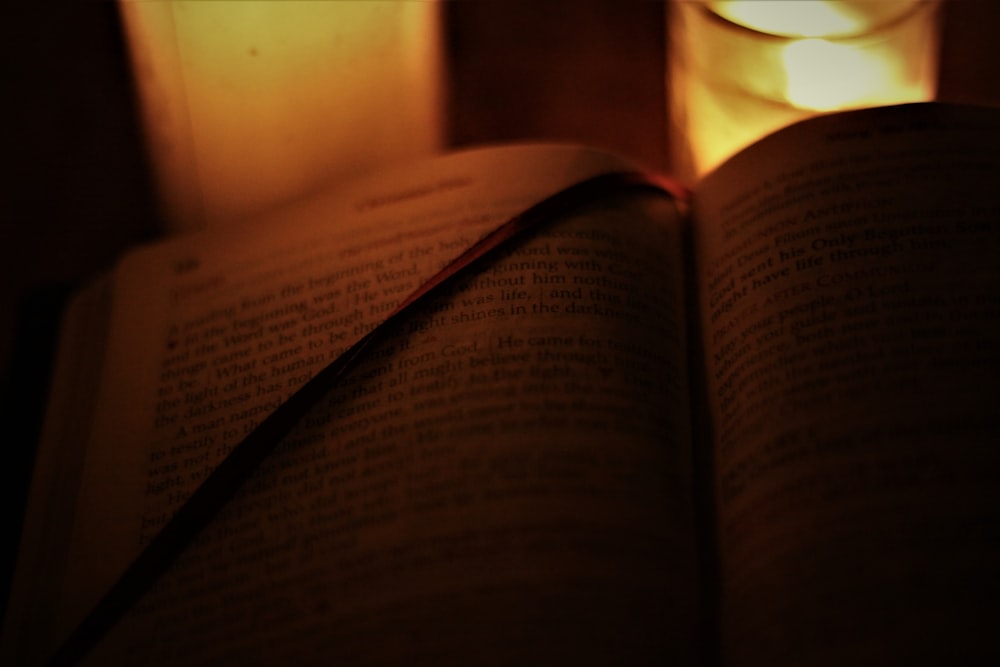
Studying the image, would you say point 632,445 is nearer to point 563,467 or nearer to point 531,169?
point 563,467

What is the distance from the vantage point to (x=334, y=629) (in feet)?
1.70

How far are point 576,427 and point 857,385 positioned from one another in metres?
0.14

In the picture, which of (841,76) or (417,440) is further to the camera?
(841,76)

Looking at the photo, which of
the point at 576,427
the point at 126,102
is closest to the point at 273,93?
the point at 126,102

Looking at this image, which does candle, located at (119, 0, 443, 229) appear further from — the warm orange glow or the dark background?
the warm orange glow

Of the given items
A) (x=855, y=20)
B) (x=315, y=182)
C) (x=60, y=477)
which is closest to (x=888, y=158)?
(x=855, y=20)

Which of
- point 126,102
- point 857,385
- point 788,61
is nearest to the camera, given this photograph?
point 857,385

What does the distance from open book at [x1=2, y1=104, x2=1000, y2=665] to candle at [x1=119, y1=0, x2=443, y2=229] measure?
8cm

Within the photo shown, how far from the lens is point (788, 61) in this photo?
68cm

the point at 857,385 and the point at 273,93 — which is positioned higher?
the point at 273,93

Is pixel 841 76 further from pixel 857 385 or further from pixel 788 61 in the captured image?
pixel 857 385

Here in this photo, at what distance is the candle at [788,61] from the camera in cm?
68

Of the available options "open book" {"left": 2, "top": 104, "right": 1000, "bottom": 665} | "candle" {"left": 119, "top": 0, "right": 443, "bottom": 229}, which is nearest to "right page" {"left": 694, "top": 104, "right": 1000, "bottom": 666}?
"open book" {"left": 2, "top": 104, "right": 1000, "bottom": 665}

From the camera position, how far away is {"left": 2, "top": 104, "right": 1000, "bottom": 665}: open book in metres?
0.50
